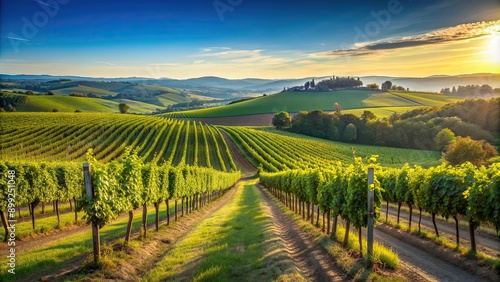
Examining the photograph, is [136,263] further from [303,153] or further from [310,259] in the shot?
[303,153]

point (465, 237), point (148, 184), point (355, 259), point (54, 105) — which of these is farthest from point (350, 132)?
point (355, 259)

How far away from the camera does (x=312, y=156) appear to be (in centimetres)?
9556

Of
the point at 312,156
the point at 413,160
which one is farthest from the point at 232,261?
the point at 413,160

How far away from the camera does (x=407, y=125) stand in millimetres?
114500

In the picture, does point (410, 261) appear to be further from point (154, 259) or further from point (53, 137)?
point (53, 137)

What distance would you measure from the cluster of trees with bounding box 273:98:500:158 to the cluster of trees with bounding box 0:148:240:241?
86945 mm

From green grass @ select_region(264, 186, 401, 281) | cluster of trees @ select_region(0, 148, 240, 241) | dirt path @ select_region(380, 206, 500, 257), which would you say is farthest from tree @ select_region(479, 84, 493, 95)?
green grass @ select_region(264, 186, 401, 281)

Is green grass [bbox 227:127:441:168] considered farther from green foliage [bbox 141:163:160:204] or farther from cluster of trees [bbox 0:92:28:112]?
cluster of trees [bbox 0:92:28:112]

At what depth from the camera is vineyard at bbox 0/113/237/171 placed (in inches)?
2653

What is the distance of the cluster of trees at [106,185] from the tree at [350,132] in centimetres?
9710

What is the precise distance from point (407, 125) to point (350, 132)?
62.0 ft

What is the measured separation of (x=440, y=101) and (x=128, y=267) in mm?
199087

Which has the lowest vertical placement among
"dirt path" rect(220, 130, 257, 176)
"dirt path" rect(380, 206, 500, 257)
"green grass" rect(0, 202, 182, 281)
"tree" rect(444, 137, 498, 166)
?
"dirt path" rect(220, 130, 257, 176)

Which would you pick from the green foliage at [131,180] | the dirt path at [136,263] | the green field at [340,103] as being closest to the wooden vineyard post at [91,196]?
the dirt path at [136,263]
